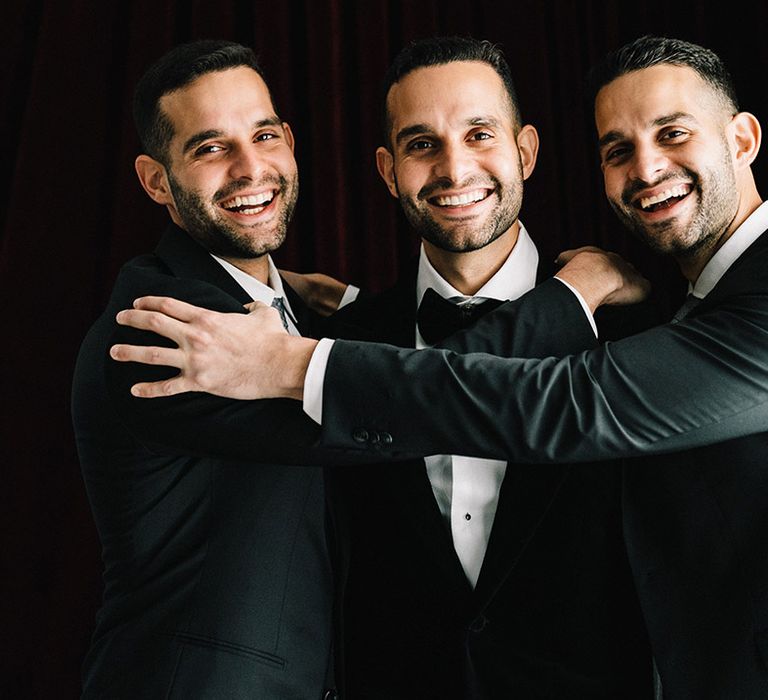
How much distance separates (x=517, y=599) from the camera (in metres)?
1.62

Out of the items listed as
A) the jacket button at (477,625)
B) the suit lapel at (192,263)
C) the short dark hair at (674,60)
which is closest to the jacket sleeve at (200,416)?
the suit lapel at (192,263)

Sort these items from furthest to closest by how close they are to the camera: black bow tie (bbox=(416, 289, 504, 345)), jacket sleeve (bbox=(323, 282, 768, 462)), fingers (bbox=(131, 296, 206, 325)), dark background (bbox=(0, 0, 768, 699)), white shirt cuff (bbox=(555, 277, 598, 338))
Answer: dark background (bbox=(0, 0, 768, 699)) → black bow tie (bbox=(416, 289, 504, 345)) → white shirt cuff (bbox=(555, 277, 598, 338)) → fingers (bbox=(131, 296, 206, 325)) → jacket sleeve (bbox=(323, 282, 768, 462))

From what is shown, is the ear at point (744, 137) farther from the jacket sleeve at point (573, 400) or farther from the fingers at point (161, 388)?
the fingers at point (161, 388)

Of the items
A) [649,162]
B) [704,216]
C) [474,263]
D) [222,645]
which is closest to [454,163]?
[474,263]

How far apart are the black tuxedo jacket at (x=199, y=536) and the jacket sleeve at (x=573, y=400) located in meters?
0.11

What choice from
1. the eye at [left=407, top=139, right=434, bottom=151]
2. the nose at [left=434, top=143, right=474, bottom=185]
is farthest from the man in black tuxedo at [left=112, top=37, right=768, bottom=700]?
the eye at [left=407, top=139, right=434, bottom=151]

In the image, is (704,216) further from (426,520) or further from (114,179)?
(114,179)

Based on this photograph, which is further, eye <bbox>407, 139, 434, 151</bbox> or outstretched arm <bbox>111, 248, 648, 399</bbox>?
eye <bbox>407, 139, 434, 151</bbox>

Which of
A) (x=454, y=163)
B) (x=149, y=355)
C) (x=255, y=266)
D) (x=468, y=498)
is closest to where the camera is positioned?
(x=149, y=355)

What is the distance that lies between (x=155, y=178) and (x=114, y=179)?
79 centimetres

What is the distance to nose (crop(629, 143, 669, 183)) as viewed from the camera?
163cm

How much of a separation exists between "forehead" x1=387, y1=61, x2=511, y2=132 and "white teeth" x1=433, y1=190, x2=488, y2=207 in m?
0.14

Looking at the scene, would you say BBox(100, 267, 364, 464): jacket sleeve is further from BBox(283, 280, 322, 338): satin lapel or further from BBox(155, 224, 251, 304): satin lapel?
BBox(283, 280, 322, 338): satin lapel

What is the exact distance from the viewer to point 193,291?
1560 mm
